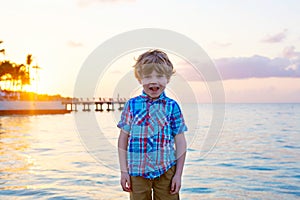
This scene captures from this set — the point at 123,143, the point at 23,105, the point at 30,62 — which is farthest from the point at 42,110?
the point at 123,143

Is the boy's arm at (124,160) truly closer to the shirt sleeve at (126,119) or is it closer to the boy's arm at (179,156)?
the shirt sleeve at (126,119)

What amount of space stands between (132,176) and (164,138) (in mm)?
409

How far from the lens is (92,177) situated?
10.6 metres

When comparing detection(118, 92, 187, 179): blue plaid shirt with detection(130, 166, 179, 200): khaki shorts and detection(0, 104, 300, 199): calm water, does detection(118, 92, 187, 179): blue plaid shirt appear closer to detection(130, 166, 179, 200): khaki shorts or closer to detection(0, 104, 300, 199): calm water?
detection(130, 166, 179, 200): khaki shorts

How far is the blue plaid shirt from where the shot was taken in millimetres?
3438

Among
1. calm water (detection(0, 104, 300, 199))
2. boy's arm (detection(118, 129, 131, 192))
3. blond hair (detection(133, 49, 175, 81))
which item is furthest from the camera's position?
calm water (detection(0, 104, 300, 199))

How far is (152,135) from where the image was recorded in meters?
3.44

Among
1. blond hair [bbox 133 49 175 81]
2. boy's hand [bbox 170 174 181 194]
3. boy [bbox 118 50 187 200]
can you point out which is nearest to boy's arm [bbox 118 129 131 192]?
boy [bbox 118 50 187 200]

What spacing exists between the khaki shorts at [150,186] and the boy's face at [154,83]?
631mm

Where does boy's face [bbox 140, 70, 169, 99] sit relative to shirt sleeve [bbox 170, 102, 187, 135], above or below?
above

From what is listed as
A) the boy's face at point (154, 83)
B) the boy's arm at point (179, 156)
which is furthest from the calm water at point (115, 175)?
the boy's face at point (154, 83)

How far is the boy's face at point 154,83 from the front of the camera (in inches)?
135

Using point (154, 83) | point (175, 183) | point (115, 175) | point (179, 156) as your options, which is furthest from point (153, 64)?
point (115, 175)

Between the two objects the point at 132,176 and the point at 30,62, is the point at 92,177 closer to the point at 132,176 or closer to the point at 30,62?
the point at 132,176
